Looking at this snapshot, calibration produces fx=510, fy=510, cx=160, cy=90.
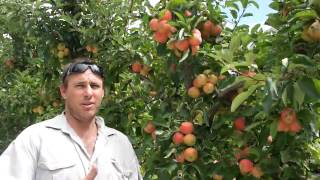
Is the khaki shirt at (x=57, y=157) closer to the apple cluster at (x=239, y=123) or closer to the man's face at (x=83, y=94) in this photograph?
the man's face at (x=83, y=94)

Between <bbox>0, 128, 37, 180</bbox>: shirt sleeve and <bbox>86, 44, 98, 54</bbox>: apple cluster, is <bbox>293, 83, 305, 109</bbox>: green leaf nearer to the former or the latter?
<bbox>0, 128, 37, 180</bbox>: shirt sleeve

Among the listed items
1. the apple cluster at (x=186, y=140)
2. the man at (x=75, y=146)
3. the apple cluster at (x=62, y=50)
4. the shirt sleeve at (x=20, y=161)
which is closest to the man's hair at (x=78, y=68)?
the man at (x=75, y=146)

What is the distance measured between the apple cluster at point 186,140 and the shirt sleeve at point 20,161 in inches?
28.7

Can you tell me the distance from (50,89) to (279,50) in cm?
256

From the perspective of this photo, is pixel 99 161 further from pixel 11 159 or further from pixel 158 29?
pixel 158 29

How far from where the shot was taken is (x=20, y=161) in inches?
78.6

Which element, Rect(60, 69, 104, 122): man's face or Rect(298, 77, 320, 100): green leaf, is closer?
Rect(298, 77, 320, 100): green leaf

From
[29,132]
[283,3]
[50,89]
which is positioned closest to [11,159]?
[29,132]

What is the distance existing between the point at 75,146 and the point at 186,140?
566mm

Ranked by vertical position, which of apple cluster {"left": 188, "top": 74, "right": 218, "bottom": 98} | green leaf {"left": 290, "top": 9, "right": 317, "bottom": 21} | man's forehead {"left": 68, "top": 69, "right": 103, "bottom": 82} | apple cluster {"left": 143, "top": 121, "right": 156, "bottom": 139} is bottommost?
apple cluster {"left": 143, "top": 121, "right": 156, "bottom": 139}

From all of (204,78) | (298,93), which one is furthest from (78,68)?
(298,93)

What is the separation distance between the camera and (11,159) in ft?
6.67

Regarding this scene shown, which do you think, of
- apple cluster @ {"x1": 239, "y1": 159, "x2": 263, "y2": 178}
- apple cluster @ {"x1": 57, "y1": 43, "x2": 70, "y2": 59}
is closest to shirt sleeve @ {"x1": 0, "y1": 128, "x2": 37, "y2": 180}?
apple cluster @ {"x1": 239, "y1": 159, "x2": 263, "y2": 178}

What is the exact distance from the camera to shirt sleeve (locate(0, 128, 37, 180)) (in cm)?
199
